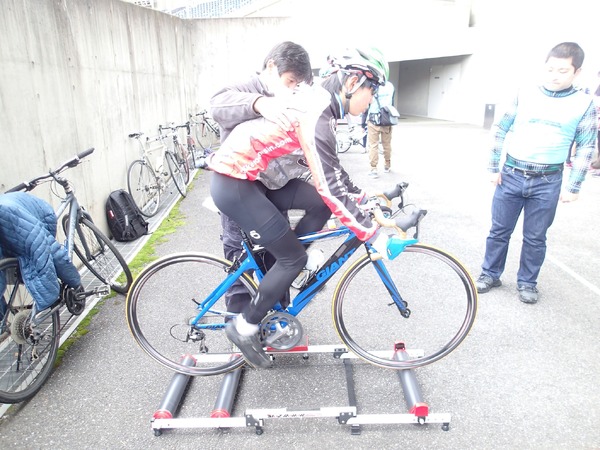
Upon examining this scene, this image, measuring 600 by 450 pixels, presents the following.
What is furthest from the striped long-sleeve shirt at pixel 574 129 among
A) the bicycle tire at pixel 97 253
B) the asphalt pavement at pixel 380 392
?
the bicycle tire at pixel 97 253

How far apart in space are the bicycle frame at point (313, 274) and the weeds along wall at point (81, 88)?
205cm

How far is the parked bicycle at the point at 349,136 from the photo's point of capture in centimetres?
1252

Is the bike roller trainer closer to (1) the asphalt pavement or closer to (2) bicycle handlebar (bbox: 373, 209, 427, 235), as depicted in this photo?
(1) the asphalt pavement

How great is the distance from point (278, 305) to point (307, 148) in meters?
1.13

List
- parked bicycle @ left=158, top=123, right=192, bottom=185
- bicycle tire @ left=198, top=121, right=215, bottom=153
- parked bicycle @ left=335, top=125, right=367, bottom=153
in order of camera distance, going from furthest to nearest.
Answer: bicycle tire @ left=198, top=121, right=215, bottom=153 < parked bicycle @ left=335, top=125, right=367, bottom=153 < parked bicycle @ left=158, top=123, right=192, bottom=185

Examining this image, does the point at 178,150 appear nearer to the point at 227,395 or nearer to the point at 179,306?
the point at 179,306

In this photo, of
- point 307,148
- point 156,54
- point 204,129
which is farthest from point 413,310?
point 204,129

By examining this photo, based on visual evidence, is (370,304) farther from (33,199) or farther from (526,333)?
(33,199)

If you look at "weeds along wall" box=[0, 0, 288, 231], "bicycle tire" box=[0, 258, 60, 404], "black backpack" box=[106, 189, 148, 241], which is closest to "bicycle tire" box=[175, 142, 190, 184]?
"weeds along wall" box=[0, 0, 288, 231]

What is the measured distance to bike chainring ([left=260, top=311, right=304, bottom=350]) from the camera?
9.03ft

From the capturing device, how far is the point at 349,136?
12.6 metres

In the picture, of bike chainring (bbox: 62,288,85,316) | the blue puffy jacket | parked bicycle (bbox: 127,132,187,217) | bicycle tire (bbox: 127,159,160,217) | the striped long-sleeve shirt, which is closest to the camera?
the blue puffy jacket

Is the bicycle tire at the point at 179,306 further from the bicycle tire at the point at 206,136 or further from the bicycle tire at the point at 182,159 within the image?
the bicycle tire at the point at 206,136

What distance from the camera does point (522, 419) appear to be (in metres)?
2.61
